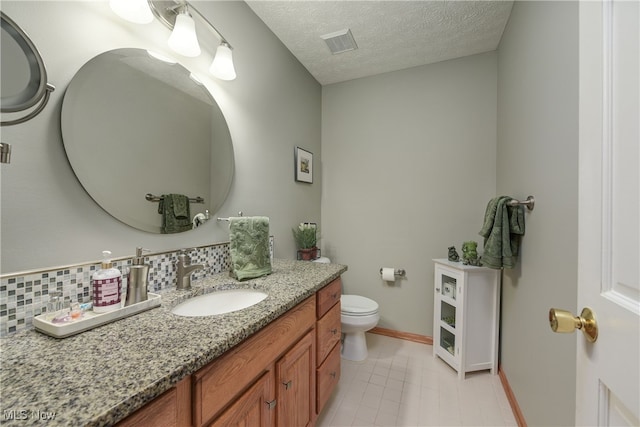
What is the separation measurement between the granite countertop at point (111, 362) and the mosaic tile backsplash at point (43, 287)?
0.17ft

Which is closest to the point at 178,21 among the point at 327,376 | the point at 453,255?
the point at 327,376

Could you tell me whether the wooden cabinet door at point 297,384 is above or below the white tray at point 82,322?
below

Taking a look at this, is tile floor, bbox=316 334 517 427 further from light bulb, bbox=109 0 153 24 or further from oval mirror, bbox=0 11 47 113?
light bulb, bbox=109 0 153 24

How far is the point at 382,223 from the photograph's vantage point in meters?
2.49

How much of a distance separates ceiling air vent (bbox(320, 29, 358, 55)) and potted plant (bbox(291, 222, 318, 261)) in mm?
1492

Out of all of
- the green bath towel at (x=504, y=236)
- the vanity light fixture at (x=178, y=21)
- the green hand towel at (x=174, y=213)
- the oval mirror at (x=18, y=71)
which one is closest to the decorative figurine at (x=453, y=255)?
the green bath towel at (x=504, y=236)

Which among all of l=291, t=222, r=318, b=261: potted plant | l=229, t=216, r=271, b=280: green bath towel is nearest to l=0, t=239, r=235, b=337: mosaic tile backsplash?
l=229, t=216, r=271, b=280: green bath towel

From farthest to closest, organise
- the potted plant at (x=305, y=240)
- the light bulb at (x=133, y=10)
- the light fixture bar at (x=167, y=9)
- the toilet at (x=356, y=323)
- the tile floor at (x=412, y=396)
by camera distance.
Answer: the potted plant at (x=305, y=240)
the toilet at (x=356, y=323)
the tile floor at (x=412, y=396)
the light fixture bar at (x=167, y=9)
the light bulb at (x=133, y=10)

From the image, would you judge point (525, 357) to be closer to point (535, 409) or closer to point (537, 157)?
point (535, 409)

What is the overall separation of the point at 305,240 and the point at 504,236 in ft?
4.62

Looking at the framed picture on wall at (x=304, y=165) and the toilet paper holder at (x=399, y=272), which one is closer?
the framed picture on wall at (x=304, y=165)

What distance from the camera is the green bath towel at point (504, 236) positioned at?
150 centimetres

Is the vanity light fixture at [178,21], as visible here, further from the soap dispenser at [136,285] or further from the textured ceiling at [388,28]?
the soap dispenser at [136,285]

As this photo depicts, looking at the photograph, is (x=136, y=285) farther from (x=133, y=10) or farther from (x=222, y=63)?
(x=222, y=63)
